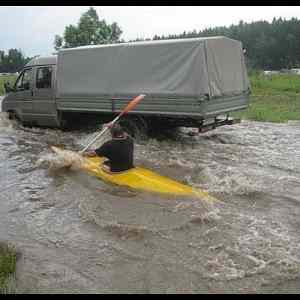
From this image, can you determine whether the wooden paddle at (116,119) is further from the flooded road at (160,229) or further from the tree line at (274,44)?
the tree line at (274,44)

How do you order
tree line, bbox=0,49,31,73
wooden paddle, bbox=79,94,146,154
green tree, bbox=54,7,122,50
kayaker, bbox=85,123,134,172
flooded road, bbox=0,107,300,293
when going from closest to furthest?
1. flooded road, bbox=0,107,300,293
2. kayaker, bbox=85,123,134,172
3. wooden paddle, bbox=79,94,146,154
4. green tree, bbox=54,7,122,50
5. tree line, bbox=0,49,31,73

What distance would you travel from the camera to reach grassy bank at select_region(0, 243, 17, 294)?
181 inches

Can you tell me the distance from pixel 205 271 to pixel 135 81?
7.47 metres

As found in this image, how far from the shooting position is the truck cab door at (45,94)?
13719mm

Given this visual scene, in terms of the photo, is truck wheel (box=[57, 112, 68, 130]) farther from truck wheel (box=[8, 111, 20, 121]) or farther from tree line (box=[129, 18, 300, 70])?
tree line (box=[129, 18, 300, 70])

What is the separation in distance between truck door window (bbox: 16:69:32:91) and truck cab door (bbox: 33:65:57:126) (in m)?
0.36

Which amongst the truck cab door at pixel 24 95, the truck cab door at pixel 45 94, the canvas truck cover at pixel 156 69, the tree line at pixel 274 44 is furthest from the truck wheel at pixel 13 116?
the tree line at pixel 274 44

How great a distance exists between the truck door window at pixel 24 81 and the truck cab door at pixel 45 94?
0.36 m

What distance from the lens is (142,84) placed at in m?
11.7

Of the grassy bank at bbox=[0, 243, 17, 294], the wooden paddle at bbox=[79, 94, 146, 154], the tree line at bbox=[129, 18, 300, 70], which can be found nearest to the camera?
the grassy bank at bbox=[0, 243, 17, 294]

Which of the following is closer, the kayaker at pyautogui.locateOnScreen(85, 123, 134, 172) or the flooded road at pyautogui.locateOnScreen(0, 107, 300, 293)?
the flooded road at pyautogui.locateOnScreen(0, 107, 300, 293)

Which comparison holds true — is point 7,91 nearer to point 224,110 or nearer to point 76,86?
point 76,86

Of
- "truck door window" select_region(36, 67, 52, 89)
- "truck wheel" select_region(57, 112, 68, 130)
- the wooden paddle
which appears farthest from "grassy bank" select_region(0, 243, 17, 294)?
"truck door window" select_region(36, 67, 52, 89)
